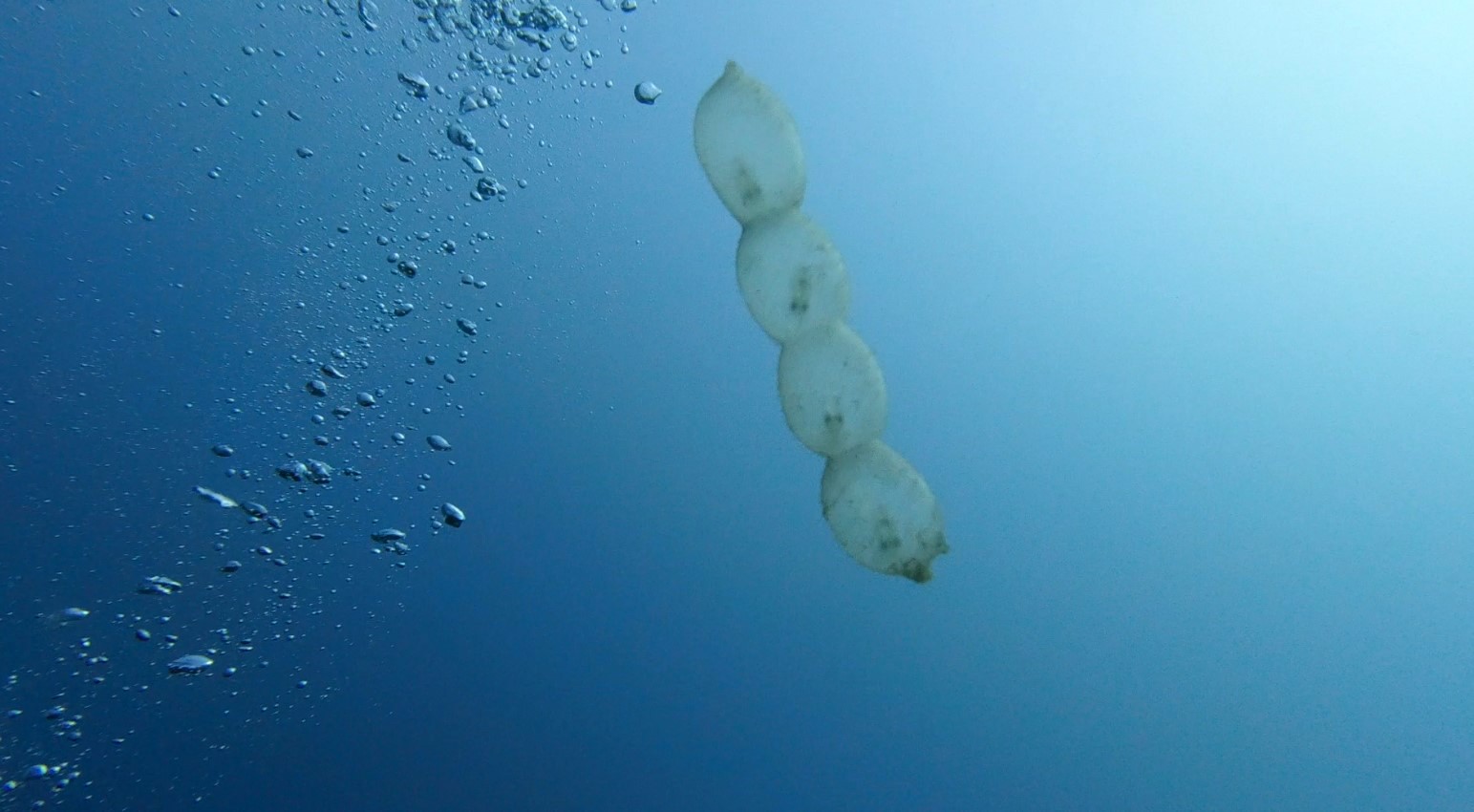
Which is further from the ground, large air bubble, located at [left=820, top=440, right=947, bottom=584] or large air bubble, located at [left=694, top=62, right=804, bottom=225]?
large air bubble, located at [left=694, top=62, right=804, bottom=225]

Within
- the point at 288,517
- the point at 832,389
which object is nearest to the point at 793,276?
the point at 832,389

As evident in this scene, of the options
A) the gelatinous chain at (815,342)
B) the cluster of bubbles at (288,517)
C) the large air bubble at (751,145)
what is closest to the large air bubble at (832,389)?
the gelatinous chain at (815,342)

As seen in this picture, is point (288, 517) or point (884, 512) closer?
point (884, 512)

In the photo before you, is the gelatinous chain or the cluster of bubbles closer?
the gelatinous chain

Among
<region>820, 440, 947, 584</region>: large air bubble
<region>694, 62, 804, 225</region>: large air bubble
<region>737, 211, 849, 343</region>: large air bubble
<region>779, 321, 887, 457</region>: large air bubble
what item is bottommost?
<region>820, 440, 947, 584</region>: large air bubble

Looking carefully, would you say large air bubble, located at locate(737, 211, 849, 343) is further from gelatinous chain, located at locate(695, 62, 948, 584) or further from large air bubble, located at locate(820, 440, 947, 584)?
large air bubble, located at locate(820, 440, 947, 584)

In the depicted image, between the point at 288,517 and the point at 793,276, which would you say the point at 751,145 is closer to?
the point at 793,276

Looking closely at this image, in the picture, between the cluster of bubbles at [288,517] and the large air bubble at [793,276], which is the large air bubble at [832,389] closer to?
the large air bubble at [793,276]

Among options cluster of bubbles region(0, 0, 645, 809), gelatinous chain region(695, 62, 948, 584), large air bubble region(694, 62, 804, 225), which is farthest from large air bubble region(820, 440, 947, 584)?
cluster of bubbles region(0, 0, 645, 809)
